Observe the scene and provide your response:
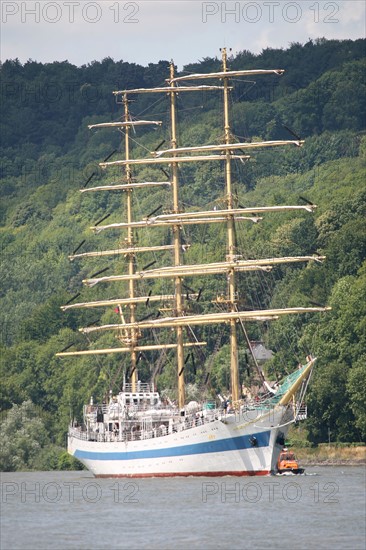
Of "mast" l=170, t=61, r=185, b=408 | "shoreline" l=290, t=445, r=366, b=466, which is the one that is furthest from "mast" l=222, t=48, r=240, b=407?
"shoreline" l=290, t=445, r=366, b=466

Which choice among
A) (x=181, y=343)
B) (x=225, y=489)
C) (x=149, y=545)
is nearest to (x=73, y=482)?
(x=181, y=343)

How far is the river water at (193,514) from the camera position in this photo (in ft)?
254

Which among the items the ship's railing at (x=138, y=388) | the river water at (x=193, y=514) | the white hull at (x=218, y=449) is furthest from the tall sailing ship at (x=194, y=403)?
the river water at (x=193, y=514)

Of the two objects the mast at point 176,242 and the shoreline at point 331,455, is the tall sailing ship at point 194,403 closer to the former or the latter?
the mast at point 176,242

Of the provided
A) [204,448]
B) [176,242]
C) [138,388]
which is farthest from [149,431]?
[176,242]

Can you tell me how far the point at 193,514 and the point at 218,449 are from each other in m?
29.9

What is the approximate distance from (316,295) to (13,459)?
105 feet

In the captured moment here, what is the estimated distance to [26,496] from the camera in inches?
4237

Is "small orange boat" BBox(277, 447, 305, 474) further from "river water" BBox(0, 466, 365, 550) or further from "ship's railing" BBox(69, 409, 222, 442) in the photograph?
"ship's railing" BBox(69, 409, 222, 442)

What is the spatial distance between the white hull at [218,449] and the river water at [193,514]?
221 cm

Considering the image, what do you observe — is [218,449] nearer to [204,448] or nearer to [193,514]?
[204,448]

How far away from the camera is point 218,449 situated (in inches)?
4658

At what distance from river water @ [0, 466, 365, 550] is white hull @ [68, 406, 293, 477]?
221cm

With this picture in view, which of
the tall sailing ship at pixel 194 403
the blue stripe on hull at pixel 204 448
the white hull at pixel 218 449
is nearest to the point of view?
the white hull at pixel 218 449
